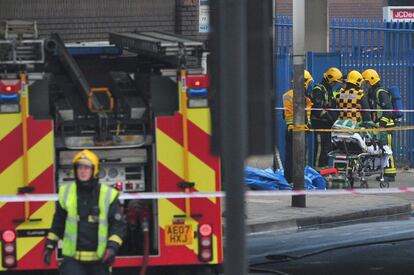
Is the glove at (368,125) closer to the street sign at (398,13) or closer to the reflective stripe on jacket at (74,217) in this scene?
the reflective stripe on jacket at (74,217)

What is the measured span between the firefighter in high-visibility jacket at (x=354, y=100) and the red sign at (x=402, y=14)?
52.6ft

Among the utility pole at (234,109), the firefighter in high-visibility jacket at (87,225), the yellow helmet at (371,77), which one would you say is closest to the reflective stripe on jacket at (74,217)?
the firefighter in high-visibility jacket at (87,225)

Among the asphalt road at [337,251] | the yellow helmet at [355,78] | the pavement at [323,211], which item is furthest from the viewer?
the yellow helmet at [355,78]

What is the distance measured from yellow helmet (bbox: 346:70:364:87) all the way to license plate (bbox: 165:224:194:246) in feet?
36.0

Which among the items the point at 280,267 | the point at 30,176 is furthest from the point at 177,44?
the point at 280,267

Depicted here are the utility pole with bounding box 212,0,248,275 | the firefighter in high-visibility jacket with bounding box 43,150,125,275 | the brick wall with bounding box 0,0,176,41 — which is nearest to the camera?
the utility pole with bounding box 212,0,248,275

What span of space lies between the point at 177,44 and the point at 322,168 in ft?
33.8

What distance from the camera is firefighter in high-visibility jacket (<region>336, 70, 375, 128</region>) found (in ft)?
59.1

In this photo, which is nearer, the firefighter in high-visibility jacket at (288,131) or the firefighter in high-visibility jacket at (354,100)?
the firefighter in high-visibility jacket at (288,131)

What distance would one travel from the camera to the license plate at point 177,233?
759 centimetres

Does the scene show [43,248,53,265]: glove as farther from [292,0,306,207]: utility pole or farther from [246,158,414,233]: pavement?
[292,0,306,207]: utility pole

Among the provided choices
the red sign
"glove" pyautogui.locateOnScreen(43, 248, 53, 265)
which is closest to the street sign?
the red sign

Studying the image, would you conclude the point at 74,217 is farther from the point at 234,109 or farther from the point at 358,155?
the point at 358,155

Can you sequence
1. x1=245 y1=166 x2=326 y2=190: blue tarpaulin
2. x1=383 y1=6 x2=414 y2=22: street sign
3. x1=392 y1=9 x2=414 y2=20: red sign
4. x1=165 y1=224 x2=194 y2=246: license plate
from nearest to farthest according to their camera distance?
1. x1=165 y1=224 x2=194 y2=246: license plate
2. x1=245 y1=166 x2=326 y2=190: blue tarpaulin
3. x1=383 y1=6 x2=414 y2=22: street sign
4. x1=392 y1=9 x2=414 y2=20: red sign
